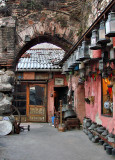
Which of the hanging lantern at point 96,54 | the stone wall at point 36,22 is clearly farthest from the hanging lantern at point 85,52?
the stone wall at point 36,22

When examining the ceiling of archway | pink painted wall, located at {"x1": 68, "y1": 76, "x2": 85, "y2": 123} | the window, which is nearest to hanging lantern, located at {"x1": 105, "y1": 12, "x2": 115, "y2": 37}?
the window

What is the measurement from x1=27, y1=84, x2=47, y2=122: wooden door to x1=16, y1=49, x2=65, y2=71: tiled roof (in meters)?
1.16

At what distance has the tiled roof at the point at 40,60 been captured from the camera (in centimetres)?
1297

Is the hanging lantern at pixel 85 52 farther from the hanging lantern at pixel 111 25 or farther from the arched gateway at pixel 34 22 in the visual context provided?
the arched gateway at pixel 34 22

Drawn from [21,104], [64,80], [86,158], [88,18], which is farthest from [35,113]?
[86,158]

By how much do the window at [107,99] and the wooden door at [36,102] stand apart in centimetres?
699

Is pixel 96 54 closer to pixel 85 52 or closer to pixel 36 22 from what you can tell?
pixel 85 52

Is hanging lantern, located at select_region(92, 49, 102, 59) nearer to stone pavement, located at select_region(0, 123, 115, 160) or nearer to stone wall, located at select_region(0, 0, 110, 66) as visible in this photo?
stone pavement, located at select_region(0, 123, 115, 160)

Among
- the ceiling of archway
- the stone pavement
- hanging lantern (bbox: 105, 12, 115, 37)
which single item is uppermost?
the ceiling of archway

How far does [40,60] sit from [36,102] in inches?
104

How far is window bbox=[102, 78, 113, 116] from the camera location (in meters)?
6.17

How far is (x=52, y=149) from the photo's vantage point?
237 inches

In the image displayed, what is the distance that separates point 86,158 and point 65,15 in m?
6.29

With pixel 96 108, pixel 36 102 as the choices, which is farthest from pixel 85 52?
pixel 36 102
